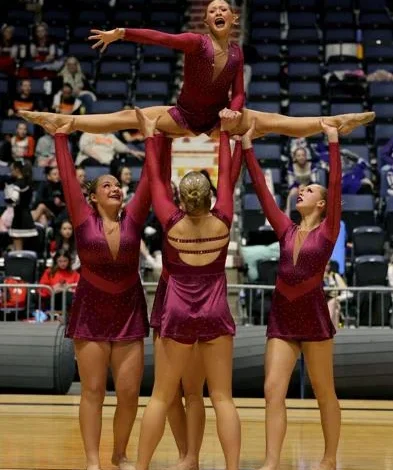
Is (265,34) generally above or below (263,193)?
above

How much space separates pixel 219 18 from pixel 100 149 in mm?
7202

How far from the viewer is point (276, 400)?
18.6 feet

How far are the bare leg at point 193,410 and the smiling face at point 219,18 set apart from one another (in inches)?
64.7

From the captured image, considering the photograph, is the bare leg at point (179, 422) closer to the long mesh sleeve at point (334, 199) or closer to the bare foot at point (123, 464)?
the bare foot at point (123, 464)

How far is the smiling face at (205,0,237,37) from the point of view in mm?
5707

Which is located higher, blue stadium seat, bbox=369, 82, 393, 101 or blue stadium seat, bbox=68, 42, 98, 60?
blue stadium seat, bbox=68, 42, 98, 60

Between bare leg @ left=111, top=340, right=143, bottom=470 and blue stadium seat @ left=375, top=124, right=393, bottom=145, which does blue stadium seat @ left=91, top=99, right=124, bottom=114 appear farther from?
bare leg @ left=111, top=340, right=143, bottom=470

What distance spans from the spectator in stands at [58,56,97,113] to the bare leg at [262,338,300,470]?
8607 mm

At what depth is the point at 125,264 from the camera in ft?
18.9

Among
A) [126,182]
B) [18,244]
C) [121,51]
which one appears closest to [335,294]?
[126,182]

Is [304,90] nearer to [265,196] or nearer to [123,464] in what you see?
[265,196]

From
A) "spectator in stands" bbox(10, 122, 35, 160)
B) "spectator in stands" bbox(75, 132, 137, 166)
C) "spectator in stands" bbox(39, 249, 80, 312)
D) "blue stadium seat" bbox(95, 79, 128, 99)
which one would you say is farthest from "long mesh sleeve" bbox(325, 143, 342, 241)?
"blue stadium seat" bbox(95, 79, 128, 99)

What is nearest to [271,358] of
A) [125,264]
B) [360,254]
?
[125,264]

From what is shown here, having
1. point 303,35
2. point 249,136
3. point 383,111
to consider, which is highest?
point 303,35
